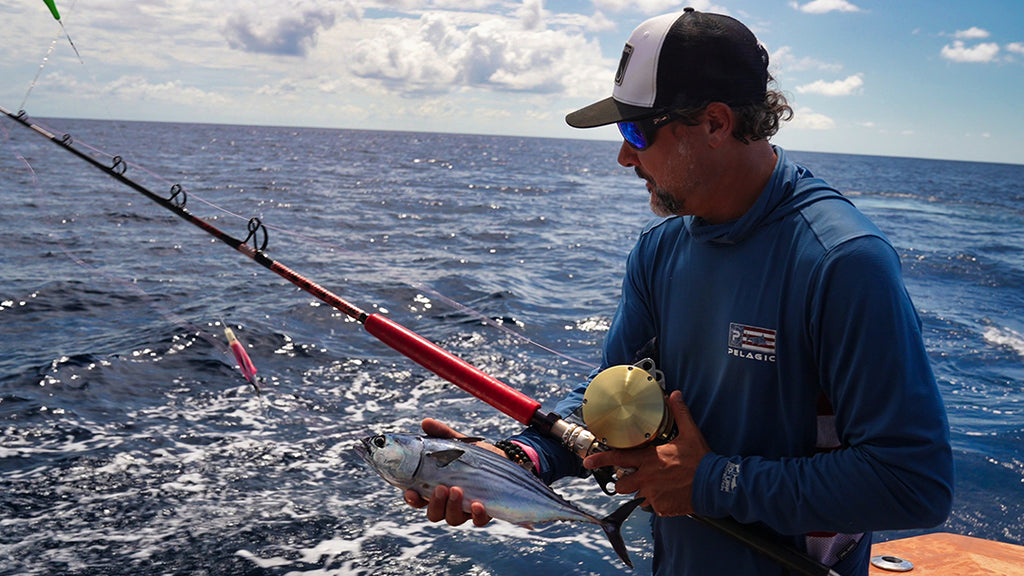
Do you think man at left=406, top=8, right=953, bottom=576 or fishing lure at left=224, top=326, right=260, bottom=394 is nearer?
man at left=406, top=8, right=953, bottom=576

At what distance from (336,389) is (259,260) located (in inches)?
176

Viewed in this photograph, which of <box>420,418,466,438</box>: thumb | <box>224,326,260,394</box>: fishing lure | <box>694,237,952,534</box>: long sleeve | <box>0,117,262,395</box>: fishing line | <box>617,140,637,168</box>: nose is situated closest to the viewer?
<box>694,237,952,534</box>: long sleeve

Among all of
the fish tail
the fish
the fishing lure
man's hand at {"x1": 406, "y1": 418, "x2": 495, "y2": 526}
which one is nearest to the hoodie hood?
the fish

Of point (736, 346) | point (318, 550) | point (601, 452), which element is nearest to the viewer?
point (736, 346)

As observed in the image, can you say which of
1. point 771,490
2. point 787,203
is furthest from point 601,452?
point 787,203

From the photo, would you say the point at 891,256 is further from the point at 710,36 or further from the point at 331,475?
the point at 331,475

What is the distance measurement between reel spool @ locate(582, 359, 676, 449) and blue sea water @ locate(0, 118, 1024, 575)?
3.33 meters

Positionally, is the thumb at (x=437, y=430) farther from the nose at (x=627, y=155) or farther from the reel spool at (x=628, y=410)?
the nose at (x=627, y=155)

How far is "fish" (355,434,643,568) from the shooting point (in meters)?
2.19

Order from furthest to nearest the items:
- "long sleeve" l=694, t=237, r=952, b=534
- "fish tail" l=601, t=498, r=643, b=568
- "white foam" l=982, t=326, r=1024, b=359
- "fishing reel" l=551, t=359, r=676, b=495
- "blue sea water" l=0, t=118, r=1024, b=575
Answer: "white foam" l=982, t=326, r=1024, b=359, "blue sea water" l=0, t=118, r=1024, b=575, "fish tail" l=601, t=498, r=643, b=568, "fishing reel" l=551, t=359, r=676, b=495, "long sleeve" l=694, t=237, r=952, b=534

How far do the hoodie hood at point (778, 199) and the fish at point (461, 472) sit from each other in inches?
30.4

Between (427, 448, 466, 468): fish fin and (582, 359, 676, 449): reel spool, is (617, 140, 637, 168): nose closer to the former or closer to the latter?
(582, 359, 676, 449): reel spool

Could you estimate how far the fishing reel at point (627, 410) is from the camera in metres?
1.93

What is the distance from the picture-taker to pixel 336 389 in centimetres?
818
